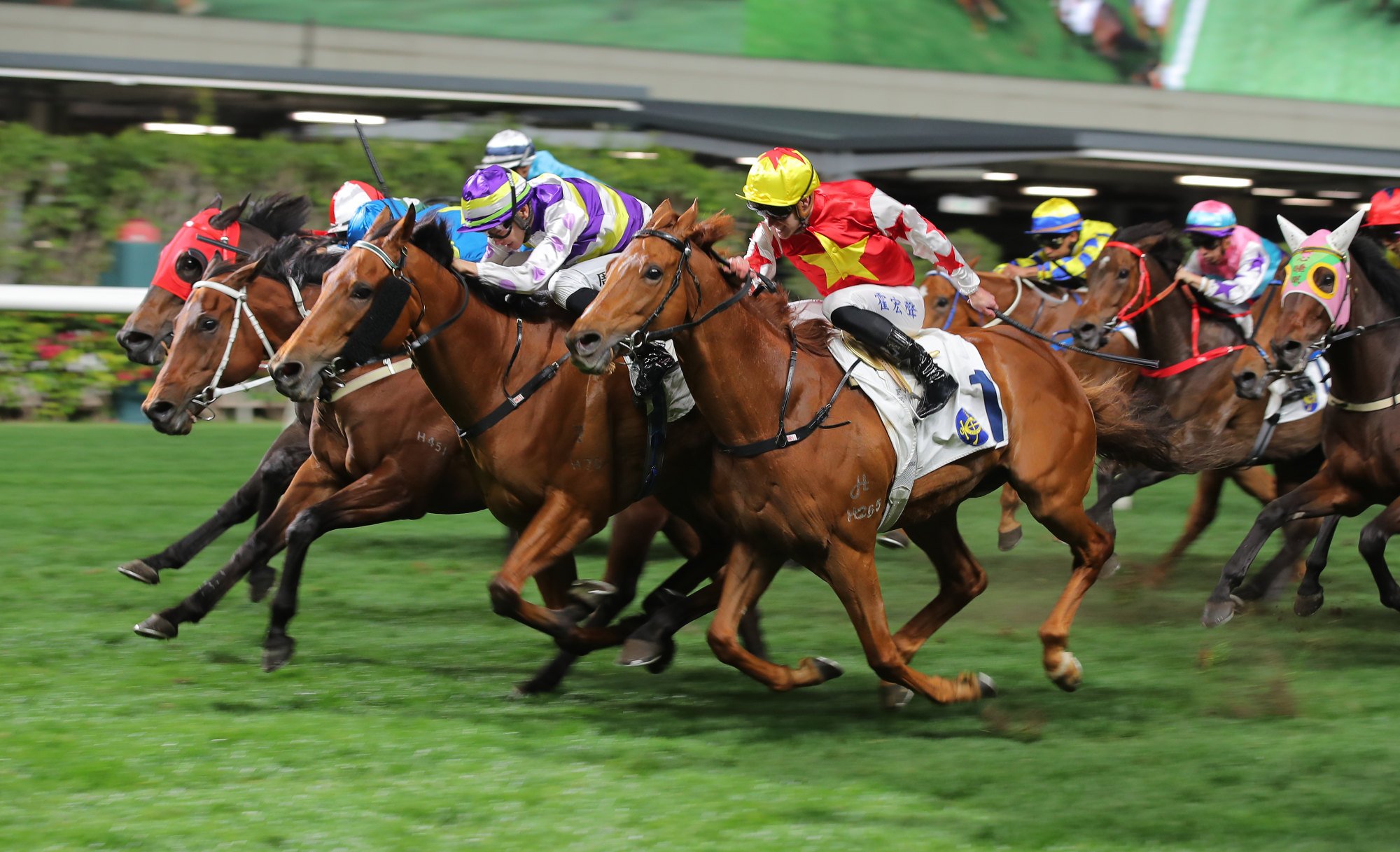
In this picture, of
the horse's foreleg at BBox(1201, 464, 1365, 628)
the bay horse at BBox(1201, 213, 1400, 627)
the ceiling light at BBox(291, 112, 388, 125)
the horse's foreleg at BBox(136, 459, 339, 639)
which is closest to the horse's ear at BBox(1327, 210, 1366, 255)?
the bay horse at BBox(1201, 213, 1400, 627)

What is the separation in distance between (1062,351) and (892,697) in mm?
3938


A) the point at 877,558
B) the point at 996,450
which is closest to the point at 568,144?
the point at 877,558

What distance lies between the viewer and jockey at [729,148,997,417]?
4.87m

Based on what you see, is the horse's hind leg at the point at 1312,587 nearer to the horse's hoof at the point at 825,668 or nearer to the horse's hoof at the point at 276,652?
the horse's hoof at the point at 825,668

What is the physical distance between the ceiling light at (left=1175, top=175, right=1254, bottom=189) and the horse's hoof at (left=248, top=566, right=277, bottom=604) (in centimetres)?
1381

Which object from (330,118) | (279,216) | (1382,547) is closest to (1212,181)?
(330,118)

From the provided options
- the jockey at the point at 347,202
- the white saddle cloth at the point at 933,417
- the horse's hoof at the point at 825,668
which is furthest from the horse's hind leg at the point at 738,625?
the jockey at the point at 347,202

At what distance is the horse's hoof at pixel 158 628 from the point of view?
5.61m

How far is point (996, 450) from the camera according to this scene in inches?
206

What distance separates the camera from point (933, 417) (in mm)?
5035

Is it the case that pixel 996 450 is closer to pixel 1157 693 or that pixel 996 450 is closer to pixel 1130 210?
pixel 1157 693

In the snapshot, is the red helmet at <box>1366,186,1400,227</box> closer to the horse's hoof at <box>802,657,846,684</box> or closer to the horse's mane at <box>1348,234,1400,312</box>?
the horse's mane at <box>1348,234,1400,312</box>

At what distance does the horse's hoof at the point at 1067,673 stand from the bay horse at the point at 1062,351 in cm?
156

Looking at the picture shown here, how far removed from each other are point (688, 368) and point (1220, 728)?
76.9 inches
